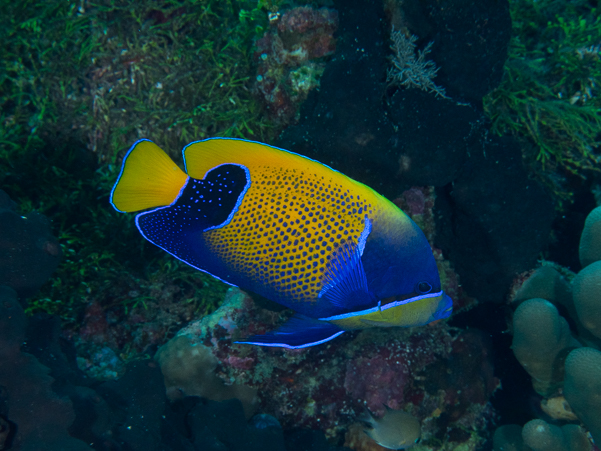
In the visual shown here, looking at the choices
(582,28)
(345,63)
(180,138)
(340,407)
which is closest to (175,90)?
(180,138)

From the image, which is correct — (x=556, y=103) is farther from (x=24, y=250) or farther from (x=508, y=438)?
(x=24, y=250)

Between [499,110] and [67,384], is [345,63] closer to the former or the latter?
[499,110]

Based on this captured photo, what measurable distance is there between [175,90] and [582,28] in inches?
155

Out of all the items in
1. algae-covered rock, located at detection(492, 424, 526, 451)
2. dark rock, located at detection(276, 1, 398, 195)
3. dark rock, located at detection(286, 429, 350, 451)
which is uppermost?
dark rock, located at detection(276, 1, 398, 195)

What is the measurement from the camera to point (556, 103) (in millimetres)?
3260

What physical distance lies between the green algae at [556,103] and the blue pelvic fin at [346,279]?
2.38 metres

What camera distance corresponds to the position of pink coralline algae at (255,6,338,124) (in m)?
2.74

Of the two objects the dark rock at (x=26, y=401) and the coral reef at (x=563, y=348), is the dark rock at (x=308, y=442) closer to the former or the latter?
the dark rock at (x=26, y=401)

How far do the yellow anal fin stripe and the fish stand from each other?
7.95 feet

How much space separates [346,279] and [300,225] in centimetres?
37

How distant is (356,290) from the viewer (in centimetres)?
180

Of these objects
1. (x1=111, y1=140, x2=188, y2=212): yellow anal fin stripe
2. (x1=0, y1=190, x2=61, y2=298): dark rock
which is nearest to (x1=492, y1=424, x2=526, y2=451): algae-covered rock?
(x1=111, y1=140, x2=188, y2=212): yellow anal fin stripe

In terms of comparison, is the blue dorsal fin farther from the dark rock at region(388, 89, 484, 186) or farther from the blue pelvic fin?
the dark rock at region(388, 89, 484, 186)

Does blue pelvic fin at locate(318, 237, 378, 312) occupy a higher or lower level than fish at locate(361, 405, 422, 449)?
higher
